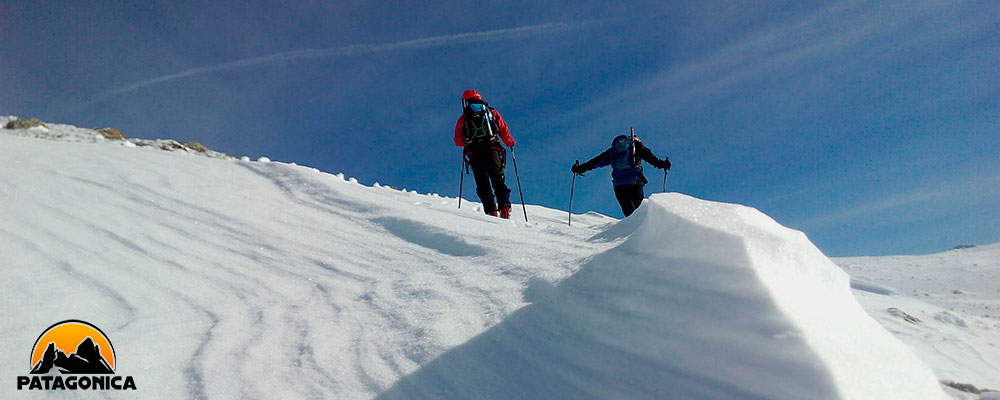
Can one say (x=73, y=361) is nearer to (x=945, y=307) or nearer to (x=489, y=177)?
(x=489, y=177)

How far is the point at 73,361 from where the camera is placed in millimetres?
2230

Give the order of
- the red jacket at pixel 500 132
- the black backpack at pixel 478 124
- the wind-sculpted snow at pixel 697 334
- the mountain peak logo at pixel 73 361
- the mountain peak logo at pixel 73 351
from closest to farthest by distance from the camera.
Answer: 1. the wind-sculpted snow at pixel 697 334
2. the mountain peak logo at pixel 73 361
3. the mountain peak logo at pixel 73 351
4. the black backpack at pixel 478 124
5. the red jacket at pixel 500 132

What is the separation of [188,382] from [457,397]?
4.27 ft

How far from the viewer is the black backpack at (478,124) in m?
7.51

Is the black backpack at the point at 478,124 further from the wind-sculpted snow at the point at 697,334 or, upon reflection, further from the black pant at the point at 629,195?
the wind-sculpted snow at the point at 697,334

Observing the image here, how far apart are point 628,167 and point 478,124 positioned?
8.68 feet

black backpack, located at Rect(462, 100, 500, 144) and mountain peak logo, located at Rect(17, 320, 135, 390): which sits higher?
black backpack, located at Rect(462, 100, 500, 144)

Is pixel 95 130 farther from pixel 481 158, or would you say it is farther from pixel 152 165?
pixel 481 158

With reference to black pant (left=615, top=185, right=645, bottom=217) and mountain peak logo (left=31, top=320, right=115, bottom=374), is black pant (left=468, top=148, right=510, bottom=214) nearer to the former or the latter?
black pant (left=615, top=185, right=645, bottom=217)

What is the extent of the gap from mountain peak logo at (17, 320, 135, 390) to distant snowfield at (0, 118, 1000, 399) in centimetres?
6

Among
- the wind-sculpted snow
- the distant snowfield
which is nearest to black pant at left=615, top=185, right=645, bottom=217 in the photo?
the distant snowfield

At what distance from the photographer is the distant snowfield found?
1.54m

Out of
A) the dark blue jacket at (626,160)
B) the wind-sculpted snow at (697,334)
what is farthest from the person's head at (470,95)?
the wind-sculpted snow at (697,334)

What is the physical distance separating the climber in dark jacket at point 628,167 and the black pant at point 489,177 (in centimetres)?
191
